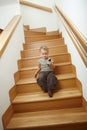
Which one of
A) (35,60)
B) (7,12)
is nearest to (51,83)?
(35,60)

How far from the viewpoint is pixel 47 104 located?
2.29 m

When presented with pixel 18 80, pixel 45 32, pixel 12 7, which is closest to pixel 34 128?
pixel 18 80

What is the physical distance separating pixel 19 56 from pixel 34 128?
1.58m

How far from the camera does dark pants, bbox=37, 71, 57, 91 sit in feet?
7.82

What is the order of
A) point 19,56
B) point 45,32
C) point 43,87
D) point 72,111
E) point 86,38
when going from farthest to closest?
point 45,32 → point 19,56 → point 43,87 → point 72,111 → point 86,38

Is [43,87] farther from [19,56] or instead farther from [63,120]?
[19,56]

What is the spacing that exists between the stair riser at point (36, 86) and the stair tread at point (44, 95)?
2.5 inches

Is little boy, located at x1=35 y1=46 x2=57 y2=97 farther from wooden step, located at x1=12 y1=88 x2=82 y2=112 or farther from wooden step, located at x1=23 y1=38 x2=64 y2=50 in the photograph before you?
wooden step, located at x1=23 y1=38 x2=64 y2=50

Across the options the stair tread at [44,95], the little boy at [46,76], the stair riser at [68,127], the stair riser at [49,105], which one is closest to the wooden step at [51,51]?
the little boy at [46,76]

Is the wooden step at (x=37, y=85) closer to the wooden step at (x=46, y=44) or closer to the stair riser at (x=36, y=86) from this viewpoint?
the stair riser at (x=36, y=86)

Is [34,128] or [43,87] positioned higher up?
[43,87]

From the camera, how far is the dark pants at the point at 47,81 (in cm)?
238

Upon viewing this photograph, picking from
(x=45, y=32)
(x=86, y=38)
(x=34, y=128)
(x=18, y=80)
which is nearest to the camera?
(x=86, y=38)

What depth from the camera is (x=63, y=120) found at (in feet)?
6.47
